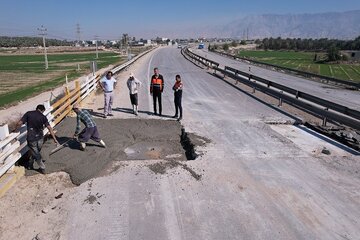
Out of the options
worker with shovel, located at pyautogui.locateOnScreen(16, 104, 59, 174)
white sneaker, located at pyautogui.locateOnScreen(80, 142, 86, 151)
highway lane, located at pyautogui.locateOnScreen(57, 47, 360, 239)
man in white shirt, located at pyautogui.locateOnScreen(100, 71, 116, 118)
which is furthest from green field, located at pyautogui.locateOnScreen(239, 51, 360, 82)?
worker with shovel, located at pyautogui.locateOnScreen(16, 104, 59, 174)

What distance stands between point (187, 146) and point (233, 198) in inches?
130

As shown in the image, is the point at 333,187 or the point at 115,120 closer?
the point at 333,187

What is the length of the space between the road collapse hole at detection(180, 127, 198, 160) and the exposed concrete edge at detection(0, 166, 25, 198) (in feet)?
13.1

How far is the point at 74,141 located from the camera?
30.8 feet

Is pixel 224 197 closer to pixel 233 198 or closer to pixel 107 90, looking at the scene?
pixel 233 198

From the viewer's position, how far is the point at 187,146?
9.44 meters

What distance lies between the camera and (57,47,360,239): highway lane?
5.32 metres

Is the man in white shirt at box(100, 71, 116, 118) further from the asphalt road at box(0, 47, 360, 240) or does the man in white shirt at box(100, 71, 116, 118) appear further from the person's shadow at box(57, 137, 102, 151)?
the person's shadow at box(57, 137, 102, 151)

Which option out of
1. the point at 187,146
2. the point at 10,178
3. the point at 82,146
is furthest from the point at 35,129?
the point at 187,146

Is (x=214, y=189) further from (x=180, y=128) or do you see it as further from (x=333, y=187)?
(x=180, y=128)

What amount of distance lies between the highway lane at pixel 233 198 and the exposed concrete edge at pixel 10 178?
56.8 inches

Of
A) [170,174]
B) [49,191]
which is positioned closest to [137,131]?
[170,174]

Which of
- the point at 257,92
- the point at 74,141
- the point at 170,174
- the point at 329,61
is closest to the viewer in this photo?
the point at 170,174

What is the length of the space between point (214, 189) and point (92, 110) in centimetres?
890
